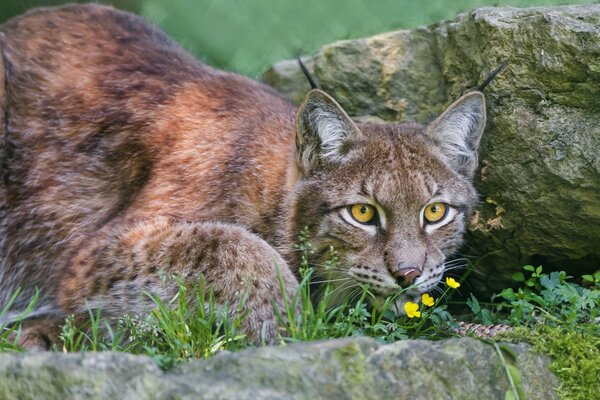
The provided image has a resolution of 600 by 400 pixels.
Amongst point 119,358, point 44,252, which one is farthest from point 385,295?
point 44,252

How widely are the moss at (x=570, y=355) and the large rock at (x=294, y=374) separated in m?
0.12

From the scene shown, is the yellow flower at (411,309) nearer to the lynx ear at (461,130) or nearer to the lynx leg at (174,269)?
the lynx leg at (174,269)

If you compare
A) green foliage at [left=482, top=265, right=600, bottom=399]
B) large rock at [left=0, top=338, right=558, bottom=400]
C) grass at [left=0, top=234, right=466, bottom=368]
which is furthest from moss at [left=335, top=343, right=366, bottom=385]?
green foliage at [left=482, top=265, right=600, bottom=399]

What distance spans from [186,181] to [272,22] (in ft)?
8.50

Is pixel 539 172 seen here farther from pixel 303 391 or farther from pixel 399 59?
pixel 303 391

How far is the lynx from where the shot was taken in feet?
16.2

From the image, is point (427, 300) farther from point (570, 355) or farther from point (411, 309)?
point (570, 355)

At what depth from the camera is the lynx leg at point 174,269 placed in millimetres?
4742

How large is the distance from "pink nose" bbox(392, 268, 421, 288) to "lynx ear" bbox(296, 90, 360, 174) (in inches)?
30.6

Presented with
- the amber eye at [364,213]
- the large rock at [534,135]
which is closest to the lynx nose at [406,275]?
the amber eye at [364,213]

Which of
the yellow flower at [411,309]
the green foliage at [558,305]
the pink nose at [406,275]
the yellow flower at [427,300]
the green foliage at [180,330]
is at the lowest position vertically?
the green foliage at [180,330]

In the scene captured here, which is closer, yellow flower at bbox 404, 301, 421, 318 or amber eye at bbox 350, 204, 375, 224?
yellow flower at bbox 404, 301, 421, 318

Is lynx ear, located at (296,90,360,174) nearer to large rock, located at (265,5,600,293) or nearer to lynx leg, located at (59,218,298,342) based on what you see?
lynx leg, located at (59,218,298,342)

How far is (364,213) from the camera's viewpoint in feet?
16.5
